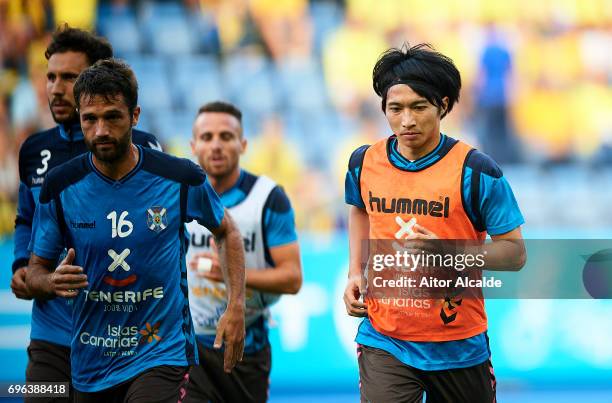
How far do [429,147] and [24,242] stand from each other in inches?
84.3

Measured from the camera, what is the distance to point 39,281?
4559mm

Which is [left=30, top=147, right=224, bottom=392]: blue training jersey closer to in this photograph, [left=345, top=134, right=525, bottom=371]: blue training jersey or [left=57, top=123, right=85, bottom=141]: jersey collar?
[left=57, top=123, right=85, bottom=141]: jersey collar

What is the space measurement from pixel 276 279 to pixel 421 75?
5.73ft

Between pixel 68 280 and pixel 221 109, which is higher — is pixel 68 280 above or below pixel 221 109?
below

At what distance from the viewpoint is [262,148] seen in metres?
10.5

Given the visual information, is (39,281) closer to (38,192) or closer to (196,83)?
(38,192)

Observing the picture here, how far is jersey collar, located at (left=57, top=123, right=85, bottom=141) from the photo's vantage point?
5.39 meters

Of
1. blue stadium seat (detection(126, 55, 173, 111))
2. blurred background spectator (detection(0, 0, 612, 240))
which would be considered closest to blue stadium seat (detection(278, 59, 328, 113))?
blurred background spectator (detection(0, 0, 612, 240))

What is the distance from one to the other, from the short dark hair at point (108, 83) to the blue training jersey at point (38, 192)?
876mm

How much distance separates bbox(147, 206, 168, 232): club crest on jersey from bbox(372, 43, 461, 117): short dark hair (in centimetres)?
113

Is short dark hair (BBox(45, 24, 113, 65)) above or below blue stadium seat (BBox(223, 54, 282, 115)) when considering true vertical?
below

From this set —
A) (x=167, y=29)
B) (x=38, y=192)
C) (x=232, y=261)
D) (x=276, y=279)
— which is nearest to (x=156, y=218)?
(x=232, y=261)

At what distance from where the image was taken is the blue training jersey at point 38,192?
5262 mm

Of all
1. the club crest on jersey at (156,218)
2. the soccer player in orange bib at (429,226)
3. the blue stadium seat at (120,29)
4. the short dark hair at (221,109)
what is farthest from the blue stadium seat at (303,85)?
the club crest on jersey at (156,218)
